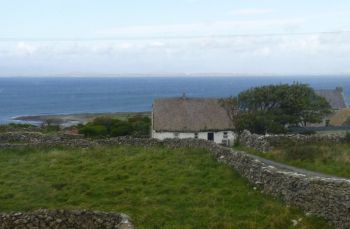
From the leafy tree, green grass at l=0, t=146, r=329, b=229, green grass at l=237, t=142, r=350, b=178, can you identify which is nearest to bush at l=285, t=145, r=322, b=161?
green grass at l=237, t=142, r=350, b=178

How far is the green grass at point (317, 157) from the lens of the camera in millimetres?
22391

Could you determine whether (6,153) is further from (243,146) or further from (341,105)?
(341,105)

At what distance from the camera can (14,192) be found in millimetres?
20969

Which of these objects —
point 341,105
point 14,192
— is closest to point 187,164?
point 14,192

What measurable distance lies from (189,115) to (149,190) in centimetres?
2722

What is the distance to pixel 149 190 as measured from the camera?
20.9m

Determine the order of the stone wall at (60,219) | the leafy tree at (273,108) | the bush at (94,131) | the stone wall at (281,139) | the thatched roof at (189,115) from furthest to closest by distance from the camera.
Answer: the bush at (94,131)
the thatched roof at (189,115)
the leafy tree at (273,108)
the stone wall at (281,139)
the stone wall at (60,219)

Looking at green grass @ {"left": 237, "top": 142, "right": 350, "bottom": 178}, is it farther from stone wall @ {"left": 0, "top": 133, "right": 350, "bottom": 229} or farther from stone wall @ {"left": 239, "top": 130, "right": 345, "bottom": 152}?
stone wall @ {"left": 0, "top": 133, "right": 350, "bottom": 229}

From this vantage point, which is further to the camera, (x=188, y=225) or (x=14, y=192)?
(x=14, y=192)

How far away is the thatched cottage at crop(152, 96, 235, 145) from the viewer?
153ft

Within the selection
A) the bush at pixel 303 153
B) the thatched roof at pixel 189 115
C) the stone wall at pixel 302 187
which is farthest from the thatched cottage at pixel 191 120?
the stone wall at pixel 302 187

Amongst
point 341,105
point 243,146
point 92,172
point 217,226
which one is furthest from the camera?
point 341,105

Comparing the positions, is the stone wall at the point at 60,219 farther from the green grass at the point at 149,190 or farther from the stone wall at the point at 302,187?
the stone wall at the point at 302,187

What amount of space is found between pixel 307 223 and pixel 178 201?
15.7 ft
